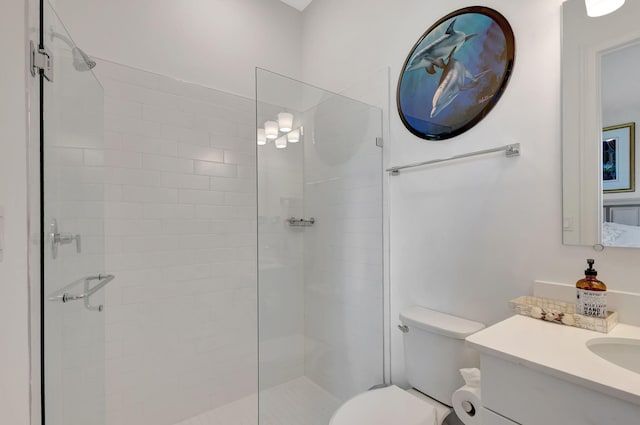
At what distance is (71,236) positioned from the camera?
1.29 m

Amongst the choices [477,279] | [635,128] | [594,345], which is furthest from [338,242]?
[635,128]

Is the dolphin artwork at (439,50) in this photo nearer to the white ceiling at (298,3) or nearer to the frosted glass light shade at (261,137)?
the frosted glass light shade at (261,137)

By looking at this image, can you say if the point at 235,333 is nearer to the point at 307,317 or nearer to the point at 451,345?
the point at 307,317

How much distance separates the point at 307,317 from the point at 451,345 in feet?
2.82

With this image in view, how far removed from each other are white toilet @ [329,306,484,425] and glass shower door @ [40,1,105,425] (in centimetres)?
109

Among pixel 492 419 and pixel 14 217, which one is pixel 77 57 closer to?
pixel 14 217

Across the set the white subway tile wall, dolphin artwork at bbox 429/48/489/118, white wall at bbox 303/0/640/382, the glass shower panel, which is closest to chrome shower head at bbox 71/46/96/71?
the white subway tile wall

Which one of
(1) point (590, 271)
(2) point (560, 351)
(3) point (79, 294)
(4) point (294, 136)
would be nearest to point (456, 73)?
(4) point (294, 136)

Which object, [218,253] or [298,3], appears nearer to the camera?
[218,253]

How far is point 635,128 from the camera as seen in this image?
3.27 feet

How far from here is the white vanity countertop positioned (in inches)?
26.8

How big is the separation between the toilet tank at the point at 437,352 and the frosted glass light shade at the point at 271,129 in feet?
3.76

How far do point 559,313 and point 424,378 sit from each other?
645 mm

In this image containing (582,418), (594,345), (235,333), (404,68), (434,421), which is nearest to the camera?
(582,418)
